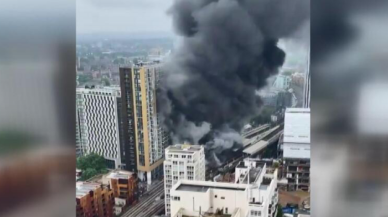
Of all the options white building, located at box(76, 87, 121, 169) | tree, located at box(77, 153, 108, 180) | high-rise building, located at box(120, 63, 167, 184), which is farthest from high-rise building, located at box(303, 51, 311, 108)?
tree, located at box(77, 153, 108, 180)

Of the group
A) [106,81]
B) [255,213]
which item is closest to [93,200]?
[106,81]

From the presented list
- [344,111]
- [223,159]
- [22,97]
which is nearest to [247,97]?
[223,159]

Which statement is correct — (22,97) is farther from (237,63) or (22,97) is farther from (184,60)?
(237,63)

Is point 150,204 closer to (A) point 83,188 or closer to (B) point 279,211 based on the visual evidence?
(A) point 83,188

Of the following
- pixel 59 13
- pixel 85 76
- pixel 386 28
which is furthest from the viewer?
pixel 85 76

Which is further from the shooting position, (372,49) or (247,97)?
(247,97)

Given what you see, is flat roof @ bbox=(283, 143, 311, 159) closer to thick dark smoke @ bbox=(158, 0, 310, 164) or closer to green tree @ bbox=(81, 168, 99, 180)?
thick dark smoke @ bbox=(158, 0, 310, 164)
